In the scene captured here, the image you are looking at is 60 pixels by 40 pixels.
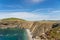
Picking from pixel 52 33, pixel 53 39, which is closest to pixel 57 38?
pixel 53 39

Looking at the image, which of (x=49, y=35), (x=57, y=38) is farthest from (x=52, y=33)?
(x=57, y=38)

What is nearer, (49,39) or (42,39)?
(49,39)

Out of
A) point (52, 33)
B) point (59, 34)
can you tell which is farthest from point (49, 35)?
point (59, 34)

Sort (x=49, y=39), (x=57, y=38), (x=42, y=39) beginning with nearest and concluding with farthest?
1. (x=57, y=38)
2. (x=49, y=39)
3. (x=42, y=39)

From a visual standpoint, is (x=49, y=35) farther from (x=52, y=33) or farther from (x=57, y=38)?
(x=57, y=38)

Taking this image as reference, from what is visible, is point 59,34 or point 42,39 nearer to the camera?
point 59,34

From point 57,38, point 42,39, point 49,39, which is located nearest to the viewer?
point 57,38

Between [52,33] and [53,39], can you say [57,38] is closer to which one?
[53,39]
